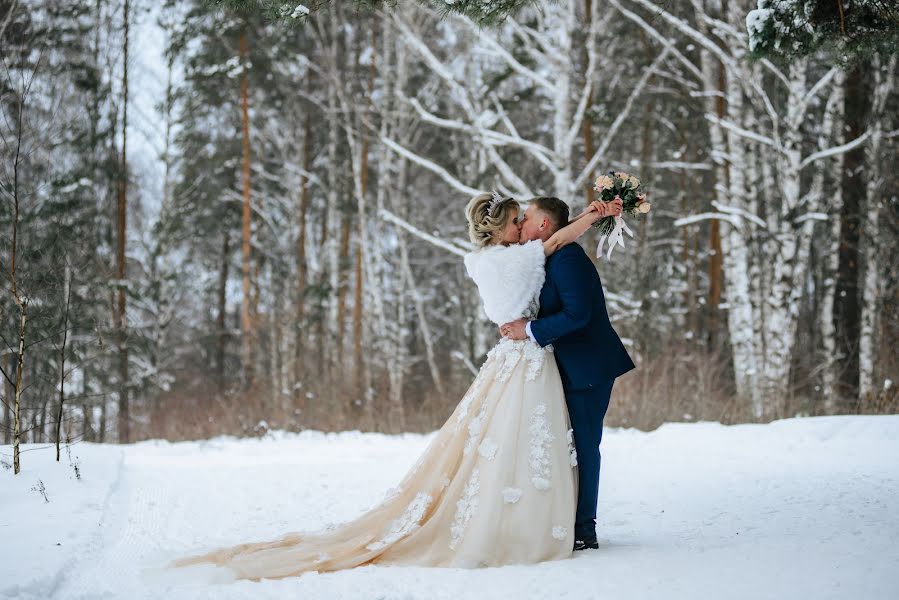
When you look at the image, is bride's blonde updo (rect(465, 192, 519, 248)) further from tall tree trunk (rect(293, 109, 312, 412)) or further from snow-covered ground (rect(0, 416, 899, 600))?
tall tree trunk (rect(293, 109, 312, 412))

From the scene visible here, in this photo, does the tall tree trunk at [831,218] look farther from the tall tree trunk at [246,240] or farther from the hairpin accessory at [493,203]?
the tall tree trunk at [246,240]

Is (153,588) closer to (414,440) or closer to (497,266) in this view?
(497,266)

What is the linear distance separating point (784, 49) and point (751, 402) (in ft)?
20.4

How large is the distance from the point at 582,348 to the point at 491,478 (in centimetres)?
85

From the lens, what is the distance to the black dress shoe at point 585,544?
423 cm

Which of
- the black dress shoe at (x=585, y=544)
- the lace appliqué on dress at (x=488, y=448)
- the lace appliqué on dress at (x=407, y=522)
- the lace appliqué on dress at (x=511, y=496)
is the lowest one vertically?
the black dress shoe at (x=585, y=544)

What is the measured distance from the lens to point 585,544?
4.24m

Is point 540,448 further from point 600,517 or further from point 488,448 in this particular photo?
point 600,517

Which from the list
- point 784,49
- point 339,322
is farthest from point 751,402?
point 339,322

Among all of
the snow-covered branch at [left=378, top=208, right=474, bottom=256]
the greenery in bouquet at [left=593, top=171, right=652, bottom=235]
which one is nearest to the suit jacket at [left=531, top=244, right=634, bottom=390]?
the greenery in bouquet at [left=593, top=171, right=652, bottom=235]

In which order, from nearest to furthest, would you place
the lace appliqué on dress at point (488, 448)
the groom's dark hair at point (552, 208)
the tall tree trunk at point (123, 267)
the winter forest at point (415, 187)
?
the lace appliqué on dress at point (488, 448) → the groom's dark hair at point (552, 208) → the winter forest at point (415, 187) → the tall tree trunk at point (123, 267)

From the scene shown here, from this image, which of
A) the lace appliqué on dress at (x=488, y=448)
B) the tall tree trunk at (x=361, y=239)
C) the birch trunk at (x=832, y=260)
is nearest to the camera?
the lace appliqué on dress at (x=488, y=448)

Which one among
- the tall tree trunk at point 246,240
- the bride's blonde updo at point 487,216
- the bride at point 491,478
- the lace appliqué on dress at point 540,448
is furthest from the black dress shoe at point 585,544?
the tall tree trunk at point 246,240

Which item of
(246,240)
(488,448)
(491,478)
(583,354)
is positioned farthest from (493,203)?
(246,240)
